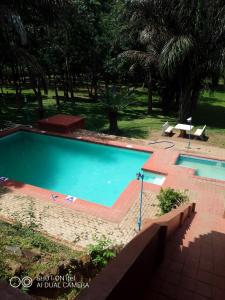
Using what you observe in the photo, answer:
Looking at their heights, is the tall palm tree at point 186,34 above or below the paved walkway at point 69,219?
above

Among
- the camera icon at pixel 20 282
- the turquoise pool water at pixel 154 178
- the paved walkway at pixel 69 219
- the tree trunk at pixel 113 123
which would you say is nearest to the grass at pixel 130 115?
the tree trunk at pixel 113 123

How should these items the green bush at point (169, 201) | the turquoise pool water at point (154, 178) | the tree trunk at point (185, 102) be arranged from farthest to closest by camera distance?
the tree trunk at point (185, 102) → the turquoise pool water at point (154, 178) → the green bush at point (169, 201)

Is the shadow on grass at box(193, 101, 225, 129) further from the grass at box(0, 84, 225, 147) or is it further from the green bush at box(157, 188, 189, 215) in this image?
the green bush at box(157, 188, 189, 215)

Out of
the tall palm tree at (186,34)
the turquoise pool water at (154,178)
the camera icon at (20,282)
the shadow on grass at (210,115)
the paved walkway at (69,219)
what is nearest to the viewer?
the camera icon at (20,282)

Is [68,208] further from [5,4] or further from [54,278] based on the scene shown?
[5,4]

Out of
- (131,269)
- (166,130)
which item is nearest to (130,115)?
(166,130)

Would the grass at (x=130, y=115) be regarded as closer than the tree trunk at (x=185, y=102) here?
Yes

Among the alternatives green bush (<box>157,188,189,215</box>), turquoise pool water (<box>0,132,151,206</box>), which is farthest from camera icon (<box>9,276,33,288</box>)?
turquoise pool water (<box>0,132,151,206</box>)

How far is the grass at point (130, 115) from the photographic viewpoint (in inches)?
664

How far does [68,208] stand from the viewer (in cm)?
874

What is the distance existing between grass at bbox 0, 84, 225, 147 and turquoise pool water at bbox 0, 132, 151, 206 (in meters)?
2.41

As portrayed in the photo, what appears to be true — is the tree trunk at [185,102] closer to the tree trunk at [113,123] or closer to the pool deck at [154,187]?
the tree trunk at [113,123]

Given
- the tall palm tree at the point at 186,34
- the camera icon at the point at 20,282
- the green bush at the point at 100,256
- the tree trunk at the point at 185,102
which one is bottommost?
the green bush at the point at 100,256

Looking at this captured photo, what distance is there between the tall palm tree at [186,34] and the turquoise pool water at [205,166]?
18.2 ft
